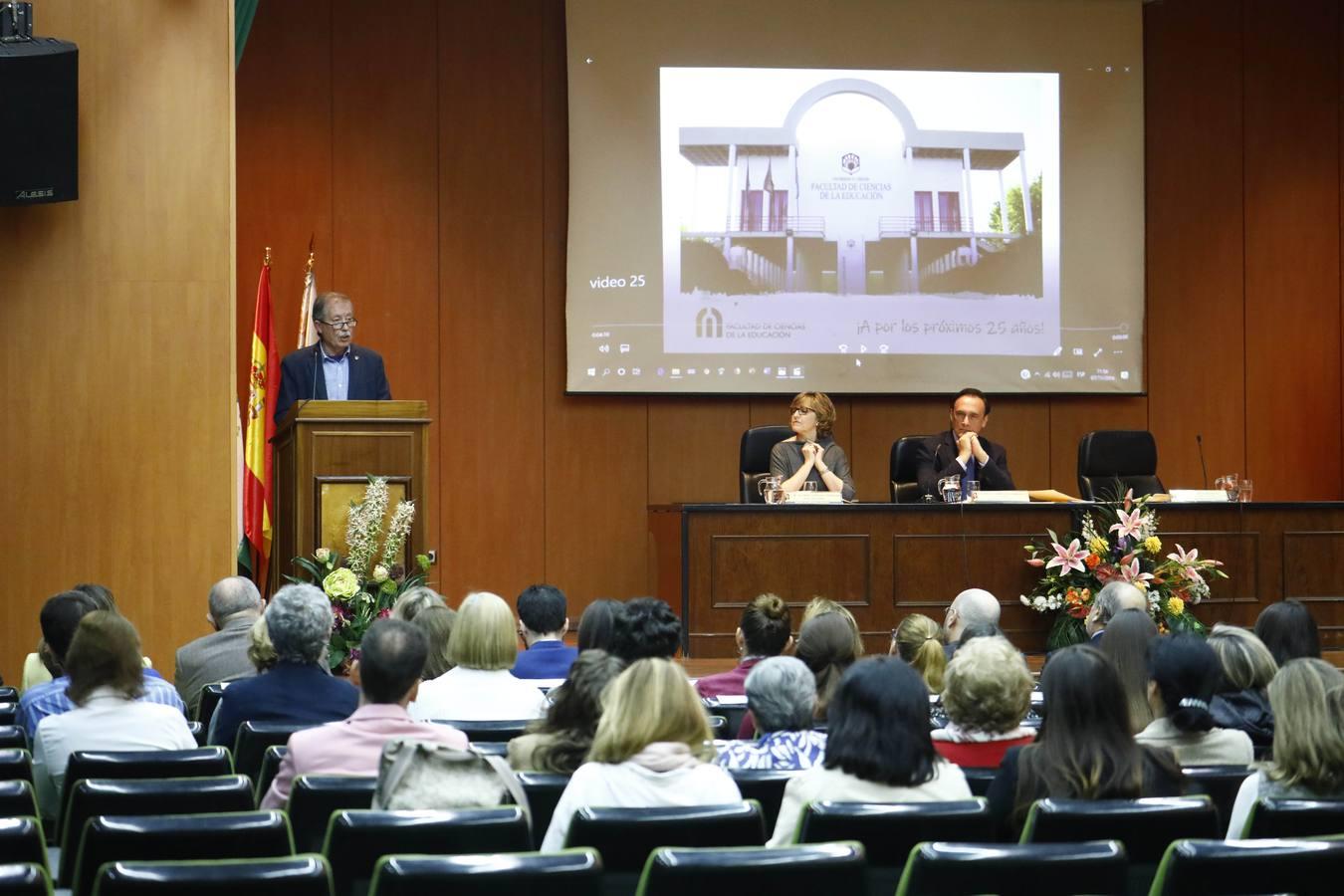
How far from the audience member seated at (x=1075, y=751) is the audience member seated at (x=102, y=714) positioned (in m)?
1.77

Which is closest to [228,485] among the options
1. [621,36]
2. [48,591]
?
[48,591]

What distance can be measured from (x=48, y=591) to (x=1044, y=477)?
19.7ft

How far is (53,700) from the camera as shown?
12.3 ft

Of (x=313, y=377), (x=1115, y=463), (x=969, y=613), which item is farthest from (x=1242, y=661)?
(x=313, y=377)

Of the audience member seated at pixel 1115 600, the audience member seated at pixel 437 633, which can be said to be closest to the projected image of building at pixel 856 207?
the audience member seated at pixel 1115 600

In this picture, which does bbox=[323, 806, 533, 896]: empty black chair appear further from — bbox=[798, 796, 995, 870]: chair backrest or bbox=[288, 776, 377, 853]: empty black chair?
bbox=[798, 796, 995, 870]: chair backrest

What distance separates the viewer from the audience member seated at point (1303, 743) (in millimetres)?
2674

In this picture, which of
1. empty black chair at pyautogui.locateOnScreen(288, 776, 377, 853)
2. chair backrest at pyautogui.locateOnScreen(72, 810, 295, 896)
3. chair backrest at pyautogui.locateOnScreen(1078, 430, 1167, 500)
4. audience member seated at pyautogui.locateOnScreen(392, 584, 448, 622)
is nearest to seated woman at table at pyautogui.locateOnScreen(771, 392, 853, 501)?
chair backrest at pyautogui.locateOnScreen(1078, 430, 1167, 500)

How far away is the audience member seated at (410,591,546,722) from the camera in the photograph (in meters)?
3.82

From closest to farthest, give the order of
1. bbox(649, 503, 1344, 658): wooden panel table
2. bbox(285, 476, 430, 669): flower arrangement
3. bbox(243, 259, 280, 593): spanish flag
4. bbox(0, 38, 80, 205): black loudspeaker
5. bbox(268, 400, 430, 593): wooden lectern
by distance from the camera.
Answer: bbox(285, 476, 430, 669): flower arrangement
bbox(268, 400, 430, 593): wooden lectern
bbox(0, 38, 80, 205): black loudspeaker
bbox(649, 503, 1344, 658): wooden panel table
bbox(243, 259, 280, 593): spanish flag

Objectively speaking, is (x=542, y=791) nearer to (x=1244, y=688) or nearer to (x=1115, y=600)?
(x=1244, y=688)

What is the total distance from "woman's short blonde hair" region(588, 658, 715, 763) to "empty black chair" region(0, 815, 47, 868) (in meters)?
0.90

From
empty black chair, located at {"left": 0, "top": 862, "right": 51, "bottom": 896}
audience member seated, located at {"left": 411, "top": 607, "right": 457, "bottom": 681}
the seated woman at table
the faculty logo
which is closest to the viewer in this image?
empty black chair, located at {"left": 0, "top": 862, "right": 51, "bottom": 896}

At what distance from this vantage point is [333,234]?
30.0ft
